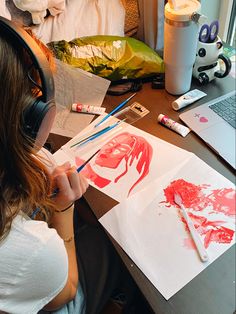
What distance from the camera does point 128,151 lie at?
862 mm

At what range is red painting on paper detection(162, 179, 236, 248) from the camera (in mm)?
676

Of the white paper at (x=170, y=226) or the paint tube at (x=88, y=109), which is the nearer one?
the white paper at (x=170, y=226)

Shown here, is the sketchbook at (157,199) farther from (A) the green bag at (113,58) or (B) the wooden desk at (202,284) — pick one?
(A) the green bag at (113,58)

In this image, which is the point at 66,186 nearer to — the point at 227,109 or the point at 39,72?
the point at 39,72

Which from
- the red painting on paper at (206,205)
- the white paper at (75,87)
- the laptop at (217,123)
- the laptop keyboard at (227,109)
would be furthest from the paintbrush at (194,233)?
the white paper at (75,87)

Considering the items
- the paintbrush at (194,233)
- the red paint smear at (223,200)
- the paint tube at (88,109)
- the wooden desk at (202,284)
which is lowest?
the wooden desk at (202,284)

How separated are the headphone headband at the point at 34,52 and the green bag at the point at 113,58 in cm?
48

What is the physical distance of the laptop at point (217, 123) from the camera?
0.82 metres

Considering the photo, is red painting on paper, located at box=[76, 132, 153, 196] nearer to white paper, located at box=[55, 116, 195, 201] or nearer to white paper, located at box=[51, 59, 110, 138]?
white paper, located at box=[55, 116, 195, 201]

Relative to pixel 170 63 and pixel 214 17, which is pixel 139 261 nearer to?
pixel 170 63

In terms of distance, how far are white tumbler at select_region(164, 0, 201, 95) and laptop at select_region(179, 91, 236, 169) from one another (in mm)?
91

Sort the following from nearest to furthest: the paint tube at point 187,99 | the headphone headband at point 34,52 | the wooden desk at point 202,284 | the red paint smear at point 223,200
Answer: the headphone headband at point 34,52
the wooden desk at point 202,284
the red paint smear at point 223,200
the paint tube at point 187,99

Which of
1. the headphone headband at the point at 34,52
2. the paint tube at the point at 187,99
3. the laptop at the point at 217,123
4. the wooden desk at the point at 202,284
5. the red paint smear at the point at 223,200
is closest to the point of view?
the headphone headband at the point at 34,52

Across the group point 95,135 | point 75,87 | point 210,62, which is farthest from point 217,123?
point 75,87
